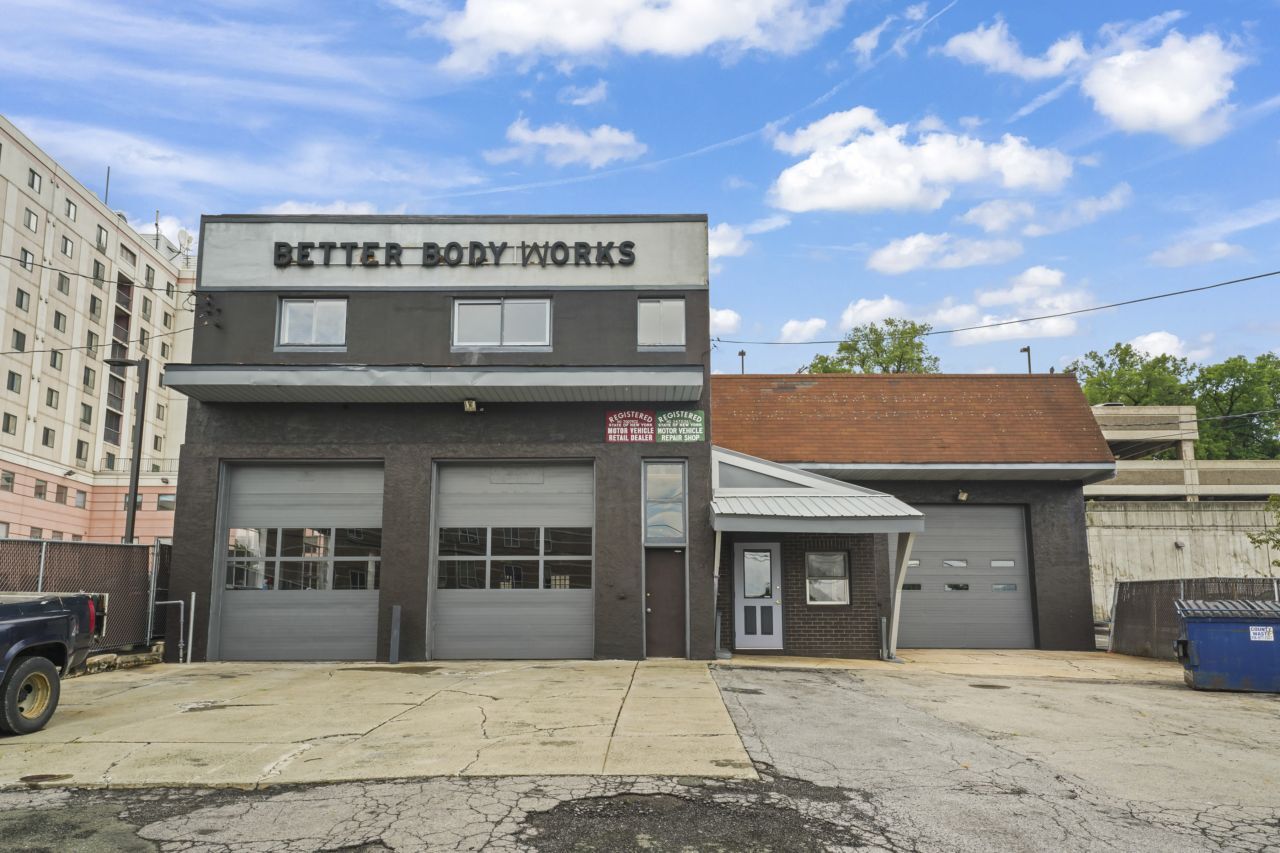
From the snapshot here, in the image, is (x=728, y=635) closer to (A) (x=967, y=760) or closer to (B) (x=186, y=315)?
(A) (x=967, y=760)

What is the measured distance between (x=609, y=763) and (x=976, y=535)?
48.8 feet

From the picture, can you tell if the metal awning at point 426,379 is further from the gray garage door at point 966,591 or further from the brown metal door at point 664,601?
the gray garage door at point 966,591

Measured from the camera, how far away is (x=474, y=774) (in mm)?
7219

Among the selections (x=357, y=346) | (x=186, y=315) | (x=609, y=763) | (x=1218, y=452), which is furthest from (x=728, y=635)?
(x=186, y=315)

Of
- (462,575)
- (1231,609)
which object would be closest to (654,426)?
(462,575)

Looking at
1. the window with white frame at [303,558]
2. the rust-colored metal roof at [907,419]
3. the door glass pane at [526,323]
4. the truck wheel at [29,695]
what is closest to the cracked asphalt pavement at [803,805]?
the truck wheel at [29,695]

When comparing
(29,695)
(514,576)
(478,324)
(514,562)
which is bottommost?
(29,695)

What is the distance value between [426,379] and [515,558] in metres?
3.67

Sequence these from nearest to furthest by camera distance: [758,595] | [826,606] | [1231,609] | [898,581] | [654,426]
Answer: [1231,609]
[654,426]
[898,581]
[826,606]
[758,595]

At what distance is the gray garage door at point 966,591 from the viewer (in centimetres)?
1998

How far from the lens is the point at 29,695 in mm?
9258

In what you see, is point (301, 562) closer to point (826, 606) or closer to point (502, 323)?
point (502, 323)

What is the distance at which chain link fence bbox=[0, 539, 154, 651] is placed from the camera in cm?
1276

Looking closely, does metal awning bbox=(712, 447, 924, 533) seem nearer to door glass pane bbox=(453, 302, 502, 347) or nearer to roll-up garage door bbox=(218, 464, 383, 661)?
door glass pane bbox=(453, 302, 502, 347)
